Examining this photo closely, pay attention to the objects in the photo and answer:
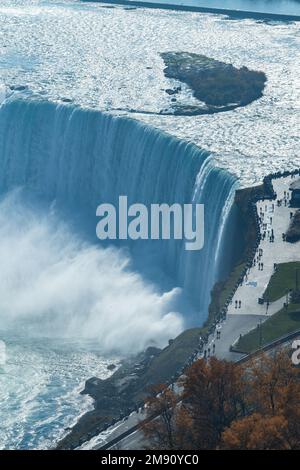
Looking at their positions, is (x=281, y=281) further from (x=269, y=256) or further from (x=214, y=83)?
(x=214, y=83)

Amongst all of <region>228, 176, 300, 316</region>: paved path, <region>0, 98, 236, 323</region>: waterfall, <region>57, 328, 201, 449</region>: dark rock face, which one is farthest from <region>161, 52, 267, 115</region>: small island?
<region>57, 328, 201, 449</region>: dark rock face

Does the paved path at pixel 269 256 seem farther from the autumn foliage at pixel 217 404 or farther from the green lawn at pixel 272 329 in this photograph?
the autumn foliage at pixel 217 404

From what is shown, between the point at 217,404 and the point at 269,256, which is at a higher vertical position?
the point at 269,256

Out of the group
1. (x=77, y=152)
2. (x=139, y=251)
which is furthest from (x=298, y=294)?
(x=77, y=152)

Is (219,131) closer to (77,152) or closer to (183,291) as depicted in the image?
(77,152)

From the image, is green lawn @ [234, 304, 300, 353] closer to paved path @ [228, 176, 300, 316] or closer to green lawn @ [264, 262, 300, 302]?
paved path @ [228, 176, 300, 316]

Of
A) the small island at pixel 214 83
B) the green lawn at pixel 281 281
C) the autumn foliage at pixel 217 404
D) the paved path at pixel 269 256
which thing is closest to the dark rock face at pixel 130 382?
the paved path at pixel 269 256

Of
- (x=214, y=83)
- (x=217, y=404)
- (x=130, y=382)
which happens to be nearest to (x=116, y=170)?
(x=214, y=83)
